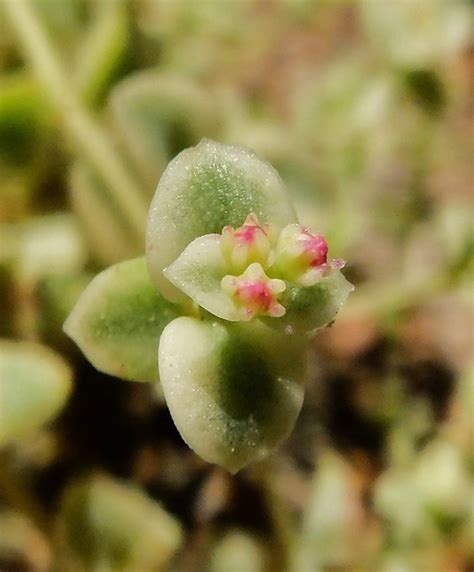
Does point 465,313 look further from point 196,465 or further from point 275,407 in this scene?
point 275,407

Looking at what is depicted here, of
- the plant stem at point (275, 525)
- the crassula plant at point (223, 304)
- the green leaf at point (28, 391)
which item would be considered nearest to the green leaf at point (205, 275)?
the crassula plant at point (223, 304)

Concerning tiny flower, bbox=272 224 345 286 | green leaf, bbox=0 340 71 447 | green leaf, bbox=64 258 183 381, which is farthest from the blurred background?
tiny flower, bbox=272 224 345 286

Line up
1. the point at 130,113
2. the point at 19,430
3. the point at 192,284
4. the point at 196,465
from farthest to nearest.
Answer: the point at 196,465 → the point at 130,113 → the point at 19,430 → the point at 192,284

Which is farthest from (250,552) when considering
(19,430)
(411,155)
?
(411,155)

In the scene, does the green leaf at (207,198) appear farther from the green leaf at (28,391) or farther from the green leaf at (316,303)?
the green leaf at (28,391)

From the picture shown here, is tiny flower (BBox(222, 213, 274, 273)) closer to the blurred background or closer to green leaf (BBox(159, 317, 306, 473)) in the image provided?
green leaf (BBox(159, 317, 306, 473))
